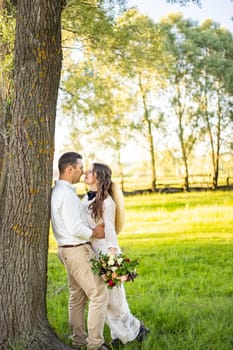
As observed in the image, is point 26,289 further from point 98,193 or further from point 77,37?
point 77,37

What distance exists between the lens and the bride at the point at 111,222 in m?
5.69

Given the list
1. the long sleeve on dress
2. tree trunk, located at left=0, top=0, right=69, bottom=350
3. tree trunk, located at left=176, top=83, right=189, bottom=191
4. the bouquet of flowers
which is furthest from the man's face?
tree trunk, located at left=176, top=83, right=189, bottom=191

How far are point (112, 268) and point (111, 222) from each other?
443 millimetres

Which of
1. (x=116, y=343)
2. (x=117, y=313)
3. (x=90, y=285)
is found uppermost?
(x=90, y=285)

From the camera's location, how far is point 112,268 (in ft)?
17.9

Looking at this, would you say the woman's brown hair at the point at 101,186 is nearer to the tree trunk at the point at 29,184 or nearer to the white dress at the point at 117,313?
the white dress at the point at 117,313

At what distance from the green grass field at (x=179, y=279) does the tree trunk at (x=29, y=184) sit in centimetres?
87

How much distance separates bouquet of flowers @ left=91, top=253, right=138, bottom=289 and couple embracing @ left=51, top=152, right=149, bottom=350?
10cm

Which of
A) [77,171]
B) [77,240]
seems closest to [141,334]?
[77,240]

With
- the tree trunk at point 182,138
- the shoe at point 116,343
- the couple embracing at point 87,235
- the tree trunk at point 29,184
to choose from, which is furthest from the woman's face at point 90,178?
the tree trunk at point 182,138

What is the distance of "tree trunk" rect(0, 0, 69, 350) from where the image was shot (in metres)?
5.46

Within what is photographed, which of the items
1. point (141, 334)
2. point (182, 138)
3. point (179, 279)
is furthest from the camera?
point (182, 138)

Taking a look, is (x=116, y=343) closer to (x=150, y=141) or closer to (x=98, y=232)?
(x=98, y=232)

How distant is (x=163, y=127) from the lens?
33188 millimetres
